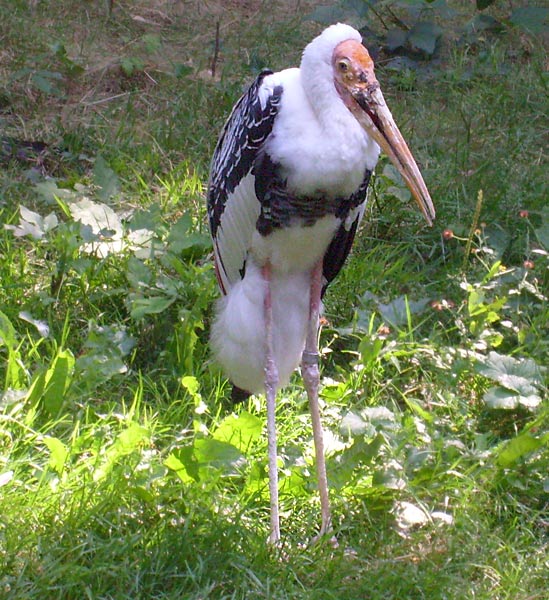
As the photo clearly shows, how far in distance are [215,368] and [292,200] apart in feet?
3.11

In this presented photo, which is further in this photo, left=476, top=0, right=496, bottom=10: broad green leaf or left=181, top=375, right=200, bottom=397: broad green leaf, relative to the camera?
left=476, top=0, right=496, bottom=10: broad green leaf

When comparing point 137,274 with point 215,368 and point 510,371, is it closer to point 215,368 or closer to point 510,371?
point 215,368

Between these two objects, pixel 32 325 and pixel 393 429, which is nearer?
pixel 393 429

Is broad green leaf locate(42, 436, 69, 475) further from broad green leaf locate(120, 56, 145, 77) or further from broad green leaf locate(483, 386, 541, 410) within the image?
broad green leaf locate(120, 56, 145, 77)

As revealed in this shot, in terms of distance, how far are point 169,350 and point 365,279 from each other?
0.91 meters

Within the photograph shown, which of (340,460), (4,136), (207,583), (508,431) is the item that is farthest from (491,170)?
(207,583)

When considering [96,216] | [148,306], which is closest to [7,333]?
→ [148,306]

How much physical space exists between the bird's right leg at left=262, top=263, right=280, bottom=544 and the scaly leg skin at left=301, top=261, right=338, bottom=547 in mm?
120

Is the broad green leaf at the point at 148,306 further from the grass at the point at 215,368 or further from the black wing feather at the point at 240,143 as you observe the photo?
the black wing feather at the point at 240,143

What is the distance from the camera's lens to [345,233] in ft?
10.3

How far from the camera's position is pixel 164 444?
11.3 feet

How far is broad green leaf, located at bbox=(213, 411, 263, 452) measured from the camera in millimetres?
3328

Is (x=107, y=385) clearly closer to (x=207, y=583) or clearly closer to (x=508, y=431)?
(x=207, y=583)

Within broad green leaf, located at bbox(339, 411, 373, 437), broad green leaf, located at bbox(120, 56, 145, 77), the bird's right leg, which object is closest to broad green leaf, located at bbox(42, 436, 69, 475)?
the bird's right leg
